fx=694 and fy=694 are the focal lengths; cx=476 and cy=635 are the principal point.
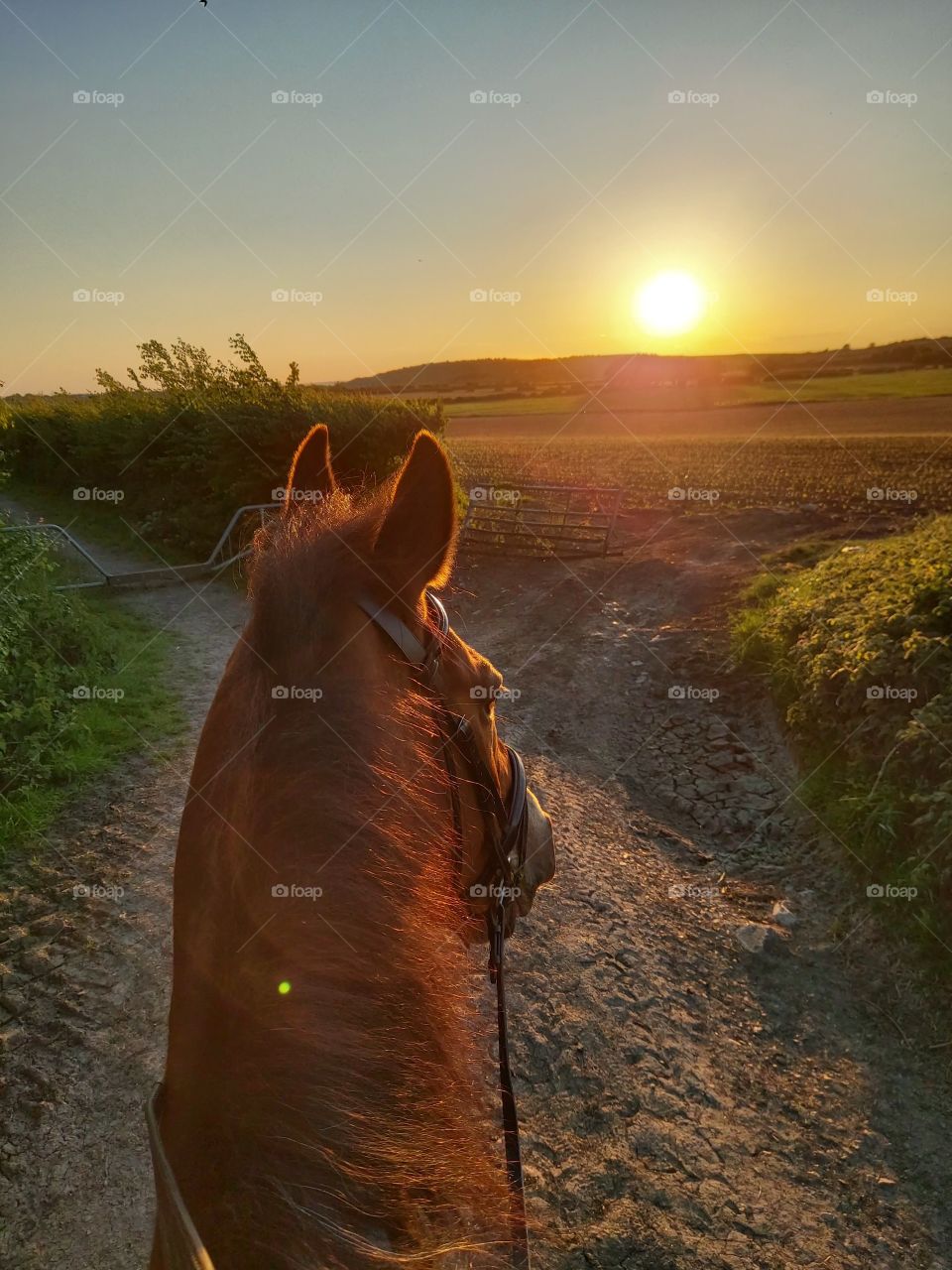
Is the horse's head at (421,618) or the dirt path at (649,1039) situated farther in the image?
the dirt path at (649,1039)

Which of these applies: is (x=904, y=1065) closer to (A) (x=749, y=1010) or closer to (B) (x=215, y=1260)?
(A) (x=749, y=1010)

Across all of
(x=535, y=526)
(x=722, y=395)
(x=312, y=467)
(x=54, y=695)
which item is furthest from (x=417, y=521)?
(x=722, y=395)

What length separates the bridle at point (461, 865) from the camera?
89 cm

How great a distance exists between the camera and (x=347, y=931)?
107 cm

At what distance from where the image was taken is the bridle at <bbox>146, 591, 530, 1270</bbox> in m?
0.89

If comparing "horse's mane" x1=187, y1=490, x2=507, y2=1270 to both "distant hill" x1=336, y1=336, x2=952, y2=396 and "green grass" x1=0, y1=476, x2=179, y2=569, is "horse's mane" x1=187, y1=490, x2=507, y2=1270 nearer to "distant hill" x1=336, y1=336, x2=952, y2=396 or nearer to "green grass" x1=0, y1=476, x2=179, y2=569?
"green grass" x1=0, y1=476, x2=179, y2=569

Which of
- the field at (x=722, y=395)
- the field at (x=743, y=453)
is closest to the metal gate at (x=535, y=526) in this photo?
the field at (x=743, y=453)

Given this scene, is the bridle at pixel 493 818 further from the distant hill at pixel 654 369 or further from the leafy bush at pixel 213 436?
the distant hill at pixel 654 369

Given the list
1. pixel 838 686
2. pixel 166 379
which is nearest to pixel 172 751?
pixel 838 686

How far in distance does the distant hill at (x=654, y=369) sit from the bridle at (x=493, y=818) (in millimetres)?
46775

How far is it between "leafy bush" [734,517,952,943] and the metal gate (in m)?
5.98

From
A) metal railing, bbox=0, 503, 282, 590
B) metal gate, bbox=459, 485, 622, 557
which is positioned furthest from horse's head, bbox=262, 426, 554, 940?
metal gate, bbox=459, 485, 622, 557

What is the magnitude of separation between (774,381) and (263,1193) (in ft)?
191

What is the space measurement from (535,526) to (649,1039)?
36.0 feet
